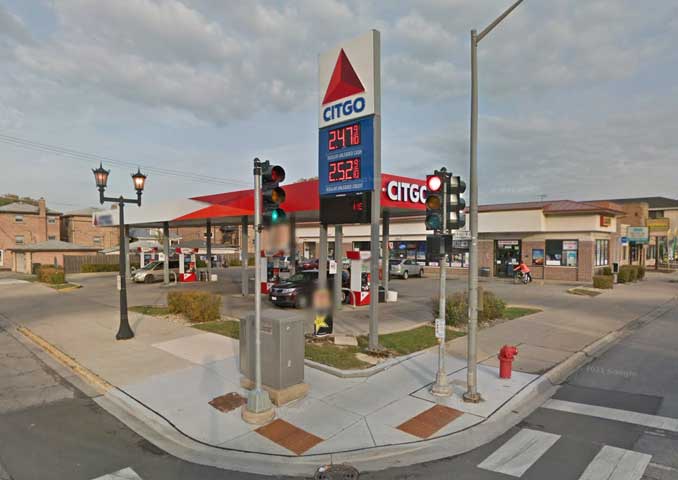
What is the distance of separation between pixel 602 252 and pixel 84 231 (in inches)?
2264

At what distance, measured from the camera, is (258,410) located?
5.91 metres

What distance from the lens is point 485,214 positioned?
31781 millimetres

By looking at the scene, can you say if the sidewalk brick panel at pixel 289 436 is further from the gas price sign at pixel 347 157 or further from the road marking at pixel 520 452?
the gas price sign at pixel 347 157

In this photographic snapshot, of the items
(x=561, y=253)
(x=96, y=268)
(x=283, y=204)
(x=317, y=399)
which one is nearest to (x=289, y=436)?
(x=317, y=399)

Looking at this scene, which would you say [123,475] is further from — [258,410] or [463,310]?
[463,310]

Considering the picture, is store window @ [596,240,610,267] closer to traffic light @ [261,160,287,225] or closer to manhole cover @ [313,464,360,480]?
traffic light @ [261,160,287,225]

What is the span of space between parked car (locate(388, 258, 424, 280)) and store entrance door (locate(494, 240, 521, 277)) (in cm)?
613

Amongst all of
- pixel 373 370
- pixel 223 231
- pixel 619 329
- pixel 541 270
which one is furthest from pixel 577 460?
pixel 223 231

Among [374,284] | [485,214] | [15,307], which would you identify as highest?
[485,214]

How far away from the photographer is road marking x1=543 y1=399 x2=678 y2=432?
19.2 feet

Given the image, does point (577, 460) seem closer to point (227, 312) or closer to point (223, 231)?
point (227, 312)

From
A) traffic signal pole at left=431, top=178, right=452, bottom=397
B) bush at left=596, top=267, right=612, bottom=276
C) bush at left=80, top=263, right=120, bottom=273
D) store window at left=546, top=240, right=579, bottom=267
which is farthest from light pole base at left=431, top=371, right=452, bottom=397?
bush at left=80, top=263, right=120, bottom=273

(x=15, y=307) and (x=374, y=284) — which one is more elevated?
(x=374, y=284)

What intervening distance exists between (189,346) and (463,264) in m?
27.9
